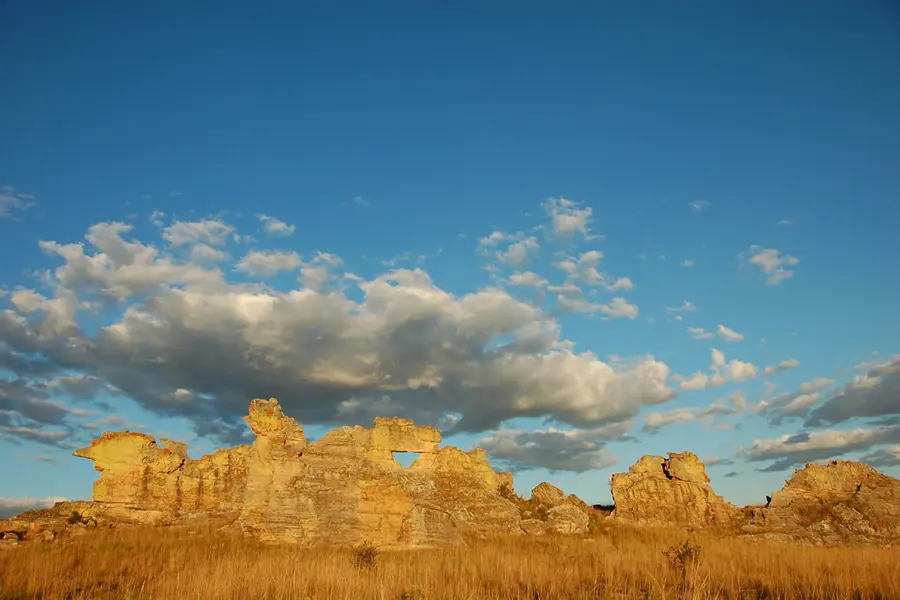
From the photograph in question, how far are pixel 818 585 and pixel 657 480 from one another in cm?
2551

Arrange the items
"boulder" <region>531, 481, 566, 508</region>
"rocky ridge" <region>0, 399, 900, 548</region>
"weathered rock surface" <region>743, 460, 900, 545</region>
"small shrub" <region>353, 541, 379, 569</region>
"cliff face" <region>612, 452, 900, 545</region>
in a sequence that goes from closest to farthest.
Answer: "small shrub" <region>353, 541, 379, 569</region> < "rocky ridge" <region>0, 399, 900, 548</region> < "weathered rock surface" <region>743, 460, 900, 545</region> < "cliff face" <region>612, 452, 900, 545</region> < "boulder" <region>531, 481, 566, 508</region>

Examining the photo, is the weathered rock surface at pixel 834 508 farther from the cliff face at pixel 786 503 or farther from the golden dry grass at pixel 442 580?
the golden dry grass at pixel 442 580

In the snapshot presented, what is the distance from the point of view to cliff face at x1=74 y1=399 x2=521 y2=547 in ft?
60.2

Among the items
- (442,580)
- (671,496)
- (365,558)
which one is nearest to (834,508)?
(671,496)

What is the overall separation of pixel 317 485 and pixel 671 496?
22425 mm

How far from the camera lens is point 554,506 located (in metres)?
29.3

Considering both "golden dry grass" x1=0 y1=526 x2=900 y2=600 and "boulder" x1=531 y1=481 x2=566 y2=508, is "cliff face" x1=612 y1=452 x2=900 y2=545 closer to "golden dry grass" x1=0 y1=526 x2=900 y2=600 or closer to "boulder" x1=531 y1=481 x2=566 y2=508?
"boulder" x1=531 y1=481 x2=566 y2=508

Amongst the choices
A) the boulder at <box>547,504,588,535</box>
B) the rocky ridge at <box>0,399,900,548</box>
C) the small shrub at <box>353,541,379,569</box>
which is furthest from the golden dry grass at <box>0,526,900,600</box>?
the boulder at <box>547,504,588,535</box>

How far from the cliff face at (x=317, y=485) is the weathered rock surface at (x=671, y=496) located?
7.25 m

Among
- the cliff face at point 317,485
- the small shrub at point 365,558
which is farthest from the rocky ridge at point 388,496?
the small shrub at point 365,558

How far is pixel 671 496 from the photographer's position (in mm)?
31594

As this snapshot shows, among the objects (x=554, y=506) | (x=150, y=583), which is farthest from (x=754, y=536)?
(x=150, y=583)

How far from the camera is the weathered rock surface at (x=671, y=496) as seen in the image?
30.9m

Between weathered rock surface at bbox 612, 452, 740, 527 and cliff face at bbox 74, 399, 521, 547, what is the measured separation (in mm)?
7250
